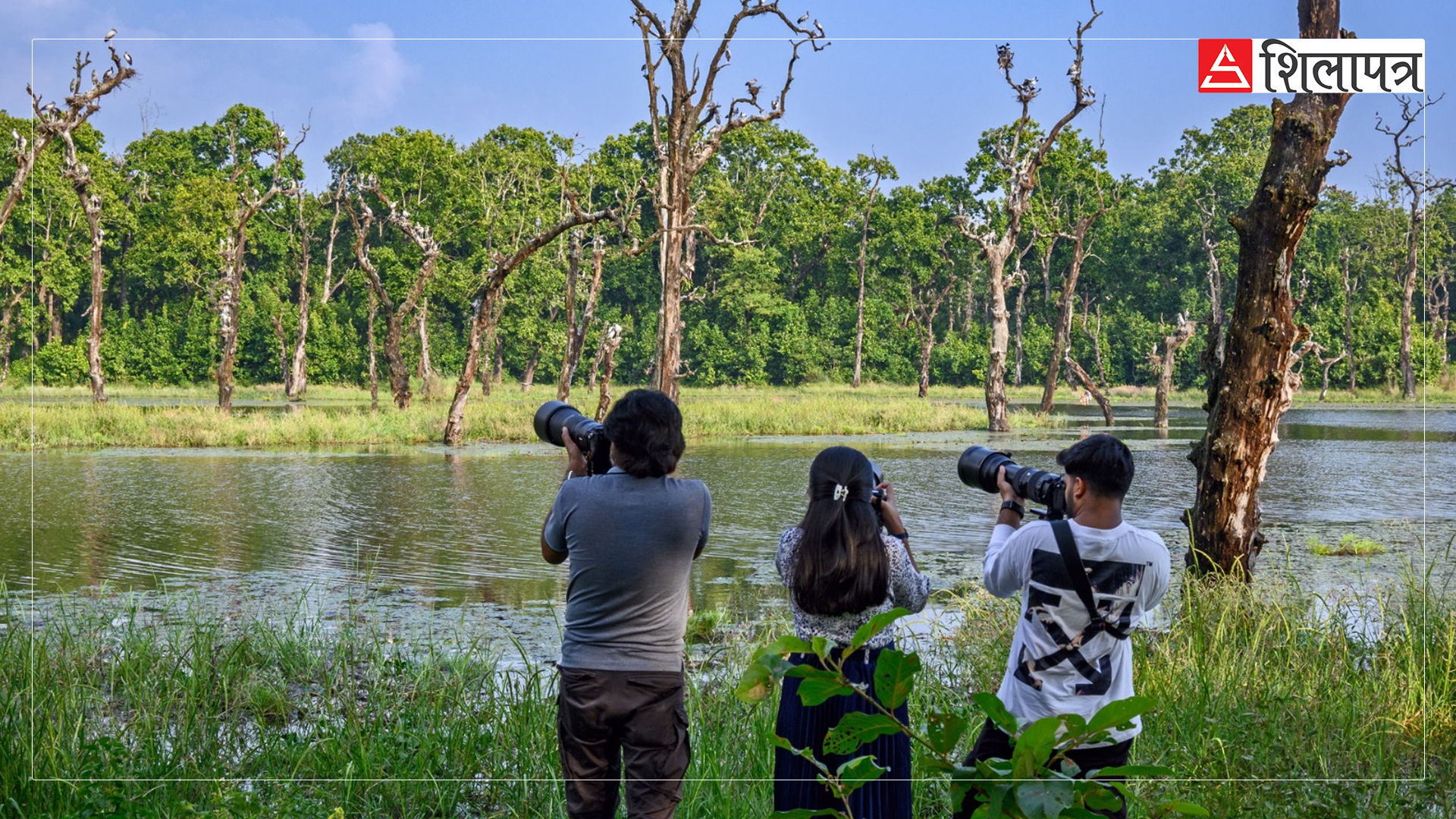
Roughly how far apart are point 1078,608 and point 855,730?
1.73 meters

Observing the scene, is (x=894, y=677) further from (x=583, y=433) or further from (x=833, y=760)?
(x=583, y=433)

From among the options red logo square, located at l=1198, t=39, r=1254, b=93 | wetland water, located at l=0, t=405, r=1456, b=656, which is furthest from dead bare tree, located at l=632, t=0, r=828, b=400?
red logo square, located at l=1198, t=39, r=1254, b=93

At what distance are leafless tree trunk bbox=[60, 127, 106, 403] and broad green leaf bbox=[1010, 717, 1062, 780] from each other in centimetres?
2558

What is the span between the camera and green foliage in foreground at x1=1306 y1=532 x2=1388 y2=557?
9977 millimetres

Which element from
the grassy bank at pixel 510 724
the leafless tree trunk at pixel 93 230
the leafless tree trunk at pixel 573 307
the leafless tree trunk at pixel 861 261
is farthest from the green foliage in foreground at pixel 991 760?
the leafless tree trunk at pixel 861 261

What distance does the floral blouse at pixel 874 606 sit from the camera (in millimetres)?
3232

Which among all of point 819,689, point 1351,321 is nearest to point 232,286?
point 819,689

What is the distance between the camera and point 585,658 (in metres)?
3.17

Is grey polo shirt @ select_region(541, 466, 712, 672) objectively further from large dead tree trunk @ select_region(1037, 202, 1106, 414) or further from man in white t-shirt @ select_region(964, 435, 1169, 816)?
large dead tree trunk @ select_region(1037, 202, 1106, 414)

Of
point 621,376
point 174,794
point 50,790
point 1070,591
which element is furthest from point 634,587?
point 621,376

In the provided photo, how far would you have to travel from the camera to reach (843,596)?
319 centimetres

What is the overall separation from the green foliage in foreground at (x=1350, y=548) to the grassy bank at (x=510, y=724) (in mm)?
4569

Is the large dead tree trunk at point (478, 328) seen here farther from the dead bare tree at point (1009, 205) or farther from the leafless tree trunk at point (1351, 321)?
the leafless tree trunk at point (1351, 321)

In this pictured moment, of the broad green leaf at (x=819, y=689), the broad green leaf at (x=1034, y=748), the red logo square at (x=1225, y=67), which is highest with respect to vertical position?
the red logo square at (x=1225, y=67)
